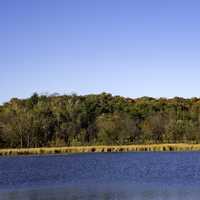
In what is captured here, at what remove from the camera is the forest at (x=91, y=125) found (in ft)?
315

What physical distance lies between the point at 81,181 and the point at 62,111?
231ft

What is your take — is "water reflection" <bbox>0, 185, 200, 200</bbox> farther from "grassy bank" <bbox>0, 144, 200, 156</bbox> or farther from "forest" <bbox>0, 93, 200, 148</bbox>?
"forest" <bbox>0, 93, 200, 148</bbox>

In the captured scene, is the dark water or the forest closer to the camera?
the dark water

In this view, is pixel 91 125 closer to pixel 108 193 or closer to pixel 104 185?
pixel 104 185

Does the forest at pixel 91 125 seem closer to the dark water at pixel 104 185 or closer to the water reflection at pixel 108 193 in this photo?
the dark water at pixel 104 185

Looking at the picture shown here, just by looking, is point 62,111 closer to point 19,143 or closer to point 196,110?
point 19,143

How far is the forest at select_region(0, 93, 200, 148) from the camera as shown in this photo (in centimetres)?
9612

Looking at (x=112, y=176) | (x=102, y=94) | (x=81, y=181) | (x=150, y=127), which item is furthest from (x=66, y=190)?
(x=102, y=94)

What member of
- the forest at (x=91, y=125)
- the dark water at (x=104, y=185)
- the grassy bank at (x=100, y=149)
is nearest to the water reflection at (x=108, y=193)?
the dark water at (x=104, y=185)

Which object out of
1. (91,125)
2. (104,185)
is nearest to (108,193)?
(104,185)

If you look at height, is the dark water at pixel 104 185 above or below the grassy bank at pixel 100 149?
below

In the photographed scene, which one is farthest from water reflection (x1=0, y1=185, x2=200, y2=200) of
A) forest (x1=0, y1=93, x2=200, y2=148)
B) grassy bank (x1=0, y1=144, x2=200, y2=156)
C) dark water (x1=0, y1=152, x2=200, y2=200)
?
forest (x1=0, y1=93, x2=200, y2=148)

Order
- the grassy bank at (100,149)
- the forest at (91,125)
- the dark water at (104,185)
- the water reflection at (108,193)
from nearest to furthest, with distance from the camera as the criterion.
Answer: the water reflection at (108,193), the dark water at (104,185), the grassy bank at (100,149), the forest at (91,125)

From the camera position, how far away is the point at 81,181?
36.4 metres
